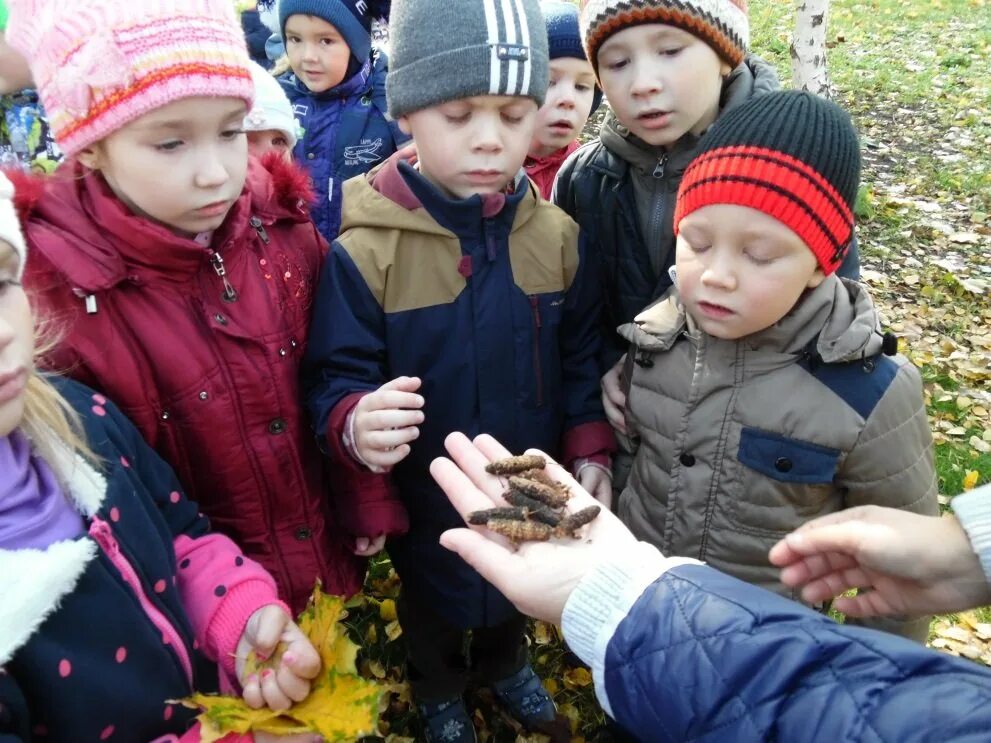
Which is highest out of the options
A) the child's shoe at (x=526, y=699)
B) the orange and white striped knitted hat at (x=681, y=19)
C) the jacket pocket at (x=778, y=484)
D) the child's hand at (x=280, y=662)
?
the orange and white striped knitted hat at (x=681, y=19)

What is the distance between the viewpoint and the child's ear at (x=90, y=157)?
230 centimetres

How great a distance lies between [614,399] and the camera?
2.98 m

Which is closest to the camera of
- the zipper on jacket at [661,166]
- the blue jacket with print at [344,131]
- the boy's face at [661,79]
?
the boy's face at [661,79]

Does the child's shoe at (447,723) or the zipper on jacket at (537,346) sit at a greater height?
the zipper on jacket at (537,346)

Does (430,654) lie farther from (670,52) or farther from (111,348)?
(670,52)

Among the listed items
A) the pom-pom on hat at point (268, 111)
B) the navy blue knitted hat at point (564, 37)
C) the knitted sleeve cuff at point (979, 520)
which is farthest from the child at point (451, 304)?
the pom-pom on hat at point (268, 111)

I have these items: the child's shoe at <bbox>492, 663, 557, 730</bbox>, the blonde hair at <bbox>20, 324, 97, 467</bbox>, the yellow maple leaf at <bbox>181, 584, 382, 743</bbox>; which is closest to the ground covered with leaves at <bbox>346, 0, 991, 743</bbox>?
the child's shoe at <bbox>492, 663, 557, 730</bbox>

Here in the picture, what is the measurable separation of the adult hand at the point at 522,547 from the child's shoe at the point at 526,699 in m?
1.59

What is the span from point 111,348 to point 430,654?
197cm

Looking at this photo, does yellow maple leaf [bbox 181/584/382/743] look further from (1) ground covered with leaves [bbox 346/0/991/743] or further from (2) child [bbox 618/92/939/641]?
(1) ground covered with leaves [bbox 346/0/991/743]

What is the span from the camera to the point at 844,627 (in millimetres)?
1570

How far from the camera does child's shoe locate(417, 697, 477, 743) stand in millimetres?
3371

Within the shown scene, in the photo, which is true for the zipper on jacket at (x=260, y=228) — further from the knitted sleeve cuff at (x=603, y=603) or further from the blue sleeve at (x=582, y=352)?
the knitted sleeve cuff at (x=603, y=603)

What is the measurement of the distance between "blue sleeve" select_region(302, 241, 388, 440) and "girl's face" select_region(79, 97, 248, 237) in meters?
0.48
